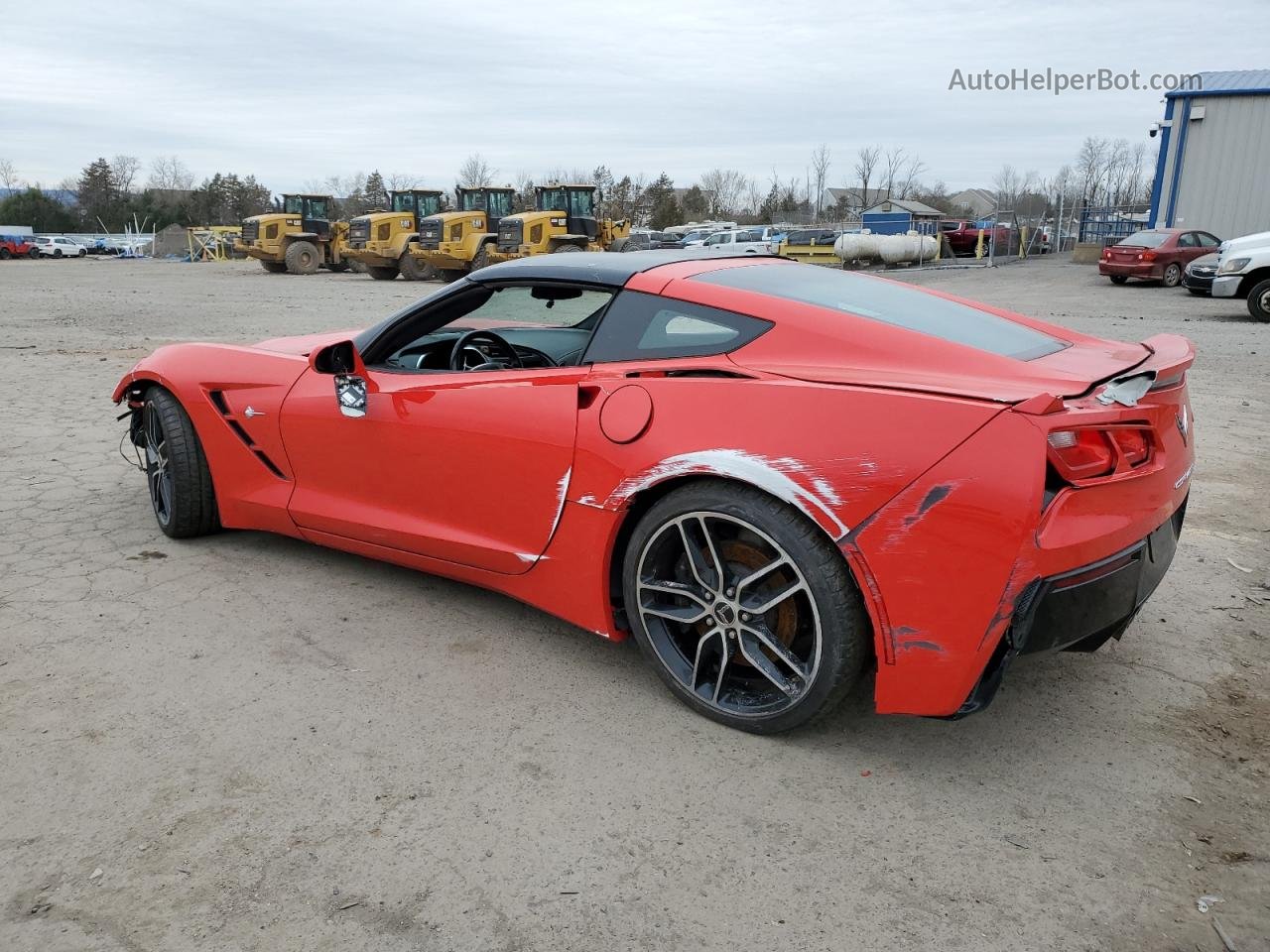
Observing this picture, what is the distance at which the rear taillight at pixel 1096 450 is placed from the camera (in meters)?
2.25

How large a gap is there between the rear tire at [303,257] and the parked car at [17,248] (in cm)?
2703

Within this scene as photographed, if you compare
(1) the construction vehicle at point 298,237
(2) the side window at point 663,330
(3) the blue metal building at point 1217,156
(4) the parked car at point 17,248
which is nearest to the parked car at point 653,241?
(1) the construction vehicle at point 298,237

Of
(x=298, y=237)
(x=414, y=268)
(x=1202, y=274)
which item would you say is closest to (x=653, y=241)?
(x=298, y=237)

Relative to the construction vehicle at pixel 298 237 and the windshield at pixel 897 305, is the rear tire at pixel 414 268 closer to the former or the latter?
the construction vehicle at pixel 298 237

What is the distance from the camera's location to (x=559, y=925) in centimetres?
201

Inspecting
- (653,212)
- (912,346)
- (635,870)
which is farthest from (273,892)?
(653,212)

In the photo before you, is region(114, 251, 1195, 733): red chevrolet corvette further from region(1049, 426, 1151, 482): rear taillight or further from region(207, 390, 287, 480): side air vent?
region(207, 390, 287, 480): side air vent

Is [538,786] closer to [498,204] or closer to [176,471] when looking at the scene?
[176,471]

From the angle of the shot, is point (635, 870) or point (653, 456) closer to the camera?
point (635, 870)

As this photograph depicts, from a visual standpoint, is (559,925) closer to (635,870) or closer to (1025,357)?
(635,870)

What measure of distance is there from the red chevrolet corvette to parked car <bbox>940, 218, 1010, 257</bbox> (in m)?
35.6

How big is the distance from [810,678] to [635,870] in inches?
27.3

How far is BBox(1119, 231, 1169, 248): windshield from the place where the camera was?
21.5m

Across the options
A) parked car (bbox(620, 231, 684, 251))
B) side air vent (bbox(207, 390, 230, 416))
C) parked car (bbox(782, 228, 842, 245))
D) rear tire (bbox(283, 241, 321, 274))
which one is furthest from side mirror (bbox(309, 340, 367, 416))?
parked car (bbox(620, 231, 684, 251))
